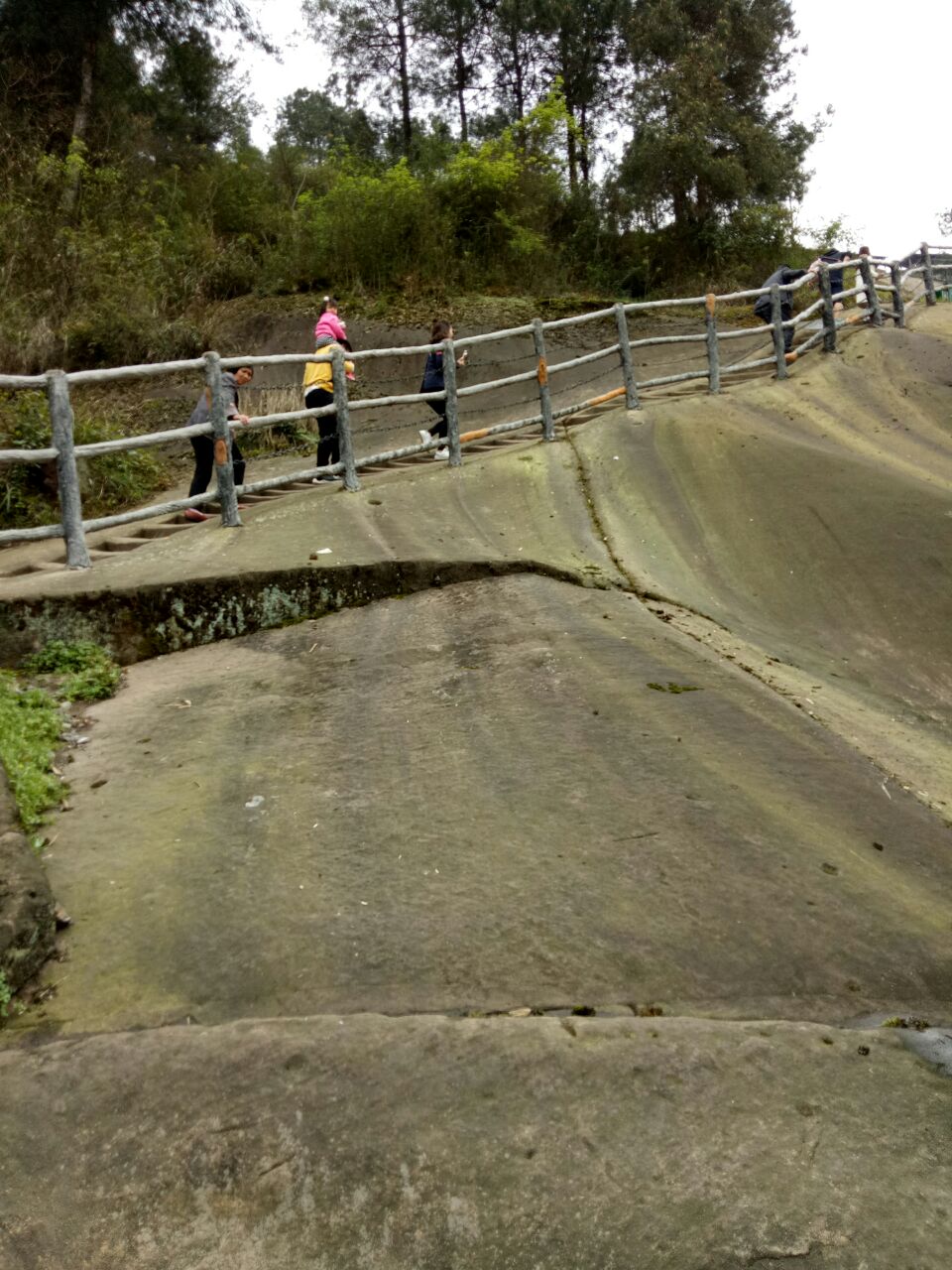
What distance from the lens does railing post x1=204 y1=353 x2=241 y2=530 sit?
24.4 feet

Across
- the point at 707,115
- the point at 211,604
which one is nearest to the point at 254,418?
the point at 211,604

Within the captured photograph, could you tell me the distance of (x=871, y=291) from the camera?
49.3ft

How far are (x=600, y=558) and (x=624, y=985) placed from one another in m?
4.26

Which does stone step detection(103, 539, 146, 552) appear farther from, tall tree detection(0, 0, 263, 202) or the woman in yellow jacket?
tall tree detection(0, 0, 263, 202)

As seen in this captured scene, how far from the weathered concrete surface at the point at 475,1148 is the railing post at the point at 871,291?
45.4ft

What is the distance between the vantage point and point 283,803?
453 centimetres

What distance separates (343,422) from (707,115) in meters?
19.5

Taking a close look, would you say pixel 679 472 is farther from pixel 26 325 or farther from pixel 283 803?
pixel 26 325

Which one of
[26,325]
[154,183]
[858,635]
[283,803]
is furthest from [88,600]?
[154,183]

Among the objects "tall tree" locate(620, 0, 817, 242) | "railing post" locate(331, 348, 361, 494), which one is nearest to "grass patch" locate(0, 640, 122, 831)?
"railing post" locate(331, 348, 361, 494)

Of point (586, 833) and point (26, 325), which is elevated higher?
point (26, 325)

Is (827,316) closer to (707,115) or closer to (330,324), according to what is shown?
(330,324)

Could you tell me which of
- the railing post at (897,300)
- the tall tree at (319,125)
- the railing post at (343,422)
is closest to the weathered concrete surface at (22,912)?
the railing post at (343,422)

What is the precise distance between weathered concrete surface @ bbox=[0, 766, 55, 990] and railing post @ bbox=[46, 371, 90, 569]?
3.13 m
